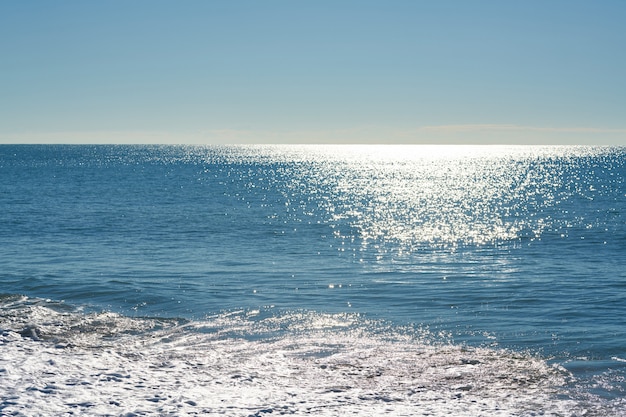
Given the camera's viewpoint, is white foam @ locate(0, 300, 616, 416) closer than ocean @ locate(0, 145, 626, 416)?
Yes

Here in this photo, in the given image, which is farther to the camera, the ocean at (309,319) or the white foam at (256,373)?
the ocean at (309,319)

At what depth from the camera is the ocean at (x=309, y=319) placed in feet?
48.6

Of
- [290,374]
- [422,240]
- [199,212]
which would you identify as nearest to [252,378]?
[290,374]

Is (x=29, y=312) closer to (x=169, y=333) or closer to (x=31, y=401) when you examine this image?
(x=169, y=333)

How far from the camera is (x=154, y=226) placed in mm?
53406

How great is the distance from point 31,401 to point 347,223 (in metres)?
46.3

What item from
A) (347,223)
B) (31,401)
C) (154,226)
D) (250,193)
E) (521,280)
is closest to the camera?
(31,401)

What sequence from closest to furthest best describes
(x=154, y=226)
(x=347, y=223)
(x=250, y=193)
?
(x=154, y=226) → (x=347, y=223) → (x=250, y=193)

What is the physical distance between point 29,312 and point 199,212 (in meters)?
42.6

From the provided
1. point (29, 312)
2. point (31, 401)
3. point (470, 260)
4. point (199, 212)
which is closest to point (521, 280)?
point (470, 260)

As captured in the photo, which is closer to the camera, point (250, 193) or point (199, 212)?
point (199, 212)

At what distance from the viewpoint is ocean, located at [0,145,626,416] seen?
14828 mm

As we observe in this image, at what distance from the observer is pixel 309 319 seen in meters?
23.3

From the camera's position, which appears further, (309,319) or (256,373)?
(309,319)
